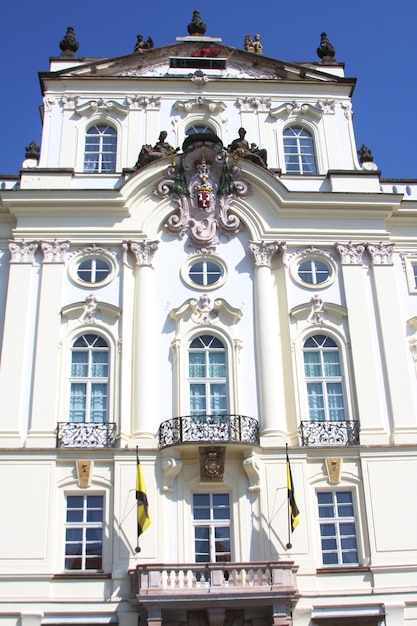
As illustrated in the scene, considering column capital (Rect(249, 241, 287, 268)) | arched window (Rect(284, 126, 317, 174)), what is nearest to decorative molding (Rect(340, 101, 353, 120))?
arched window (Rect(284, 126, 317, 174))

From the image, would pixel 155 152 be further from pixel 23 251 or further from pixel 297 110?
pixel 297 110

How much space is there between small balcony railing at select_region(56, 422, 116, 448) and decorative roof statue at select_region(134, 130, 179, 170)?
27.1ft

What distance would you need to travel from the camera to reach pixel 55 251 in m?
25.2

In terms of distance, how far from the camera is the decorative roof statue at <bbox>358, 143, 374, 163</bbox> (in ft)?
91.2

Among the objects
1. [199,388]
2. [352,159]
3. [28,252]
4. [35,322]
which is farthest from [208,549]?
[352,159]

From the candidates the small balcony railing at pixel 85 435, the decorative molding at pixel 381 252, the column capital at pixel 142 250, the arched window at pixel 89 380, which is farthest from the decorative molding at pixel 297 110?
the small balcony railing at pixel 85 435

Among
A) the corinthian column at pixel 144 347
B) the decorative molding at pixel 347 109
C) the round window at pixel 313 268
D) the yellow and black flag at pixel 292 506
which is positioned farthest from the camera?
the decorative molding at pixel 347 109

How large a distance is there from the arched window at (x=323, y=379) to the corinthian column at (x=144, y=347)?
14.3 feet

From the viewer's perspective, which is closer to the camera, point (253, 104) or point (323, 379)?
point (323, 379)

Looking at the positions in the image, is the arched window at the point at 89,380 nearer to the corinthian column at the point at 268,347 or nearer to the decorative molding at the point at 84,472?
the decorative molding at the point at 84,472

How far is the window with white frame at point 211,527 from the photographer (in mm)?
21766

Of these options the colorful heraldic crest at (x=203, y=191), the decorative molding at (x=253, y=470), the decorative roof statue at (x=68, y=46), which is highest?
the decorative roof statue at (x=68, y=46)

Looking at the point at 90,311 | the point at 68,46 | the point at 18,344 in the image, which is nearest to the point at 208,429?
the point at 90,311

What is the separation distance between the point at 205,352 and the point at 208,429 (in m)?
2.65
